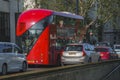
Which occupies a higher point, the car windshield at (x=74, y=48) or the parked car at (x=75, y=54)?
the car windshield at (x=74, y=48)

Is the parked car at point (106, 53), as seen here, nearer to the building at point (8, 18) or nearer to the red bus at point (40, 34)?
the red bus at point (40, 34)

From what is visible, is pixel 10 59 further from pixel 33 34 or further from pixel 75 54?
pixel 75 54

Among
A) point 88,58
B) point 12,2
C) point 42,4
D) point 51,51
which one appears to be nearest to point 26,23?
point 51,51

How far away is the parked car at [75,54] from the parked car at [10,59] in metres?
4.56

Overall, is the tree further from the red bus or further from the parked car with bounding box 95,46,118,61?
the red bus

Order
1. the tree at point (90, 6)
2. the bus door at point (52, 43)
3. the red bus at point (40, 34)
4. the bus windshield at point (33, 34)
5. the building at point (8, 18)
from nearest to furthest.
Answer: the bus windshield at point (33, 34)
the red bus at point (40, 34)
the bus door at point (52, 43)
the building at point (8, 18)
the tree at point (90, 6)

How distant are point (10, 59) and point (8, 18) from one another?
29155 millimetres

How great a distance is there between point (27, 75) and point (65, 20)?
22533 millimetres

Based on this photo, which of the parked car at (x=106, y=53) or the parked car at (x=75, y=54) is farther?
the parked car at (x=106, y=53)

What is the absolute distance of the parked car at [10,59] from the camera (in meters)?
21.8

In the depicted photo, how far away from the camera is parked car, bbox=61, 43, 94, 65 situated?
1131 inches

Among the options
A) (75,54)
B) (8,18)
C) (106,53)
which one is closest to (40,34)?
(75,54)

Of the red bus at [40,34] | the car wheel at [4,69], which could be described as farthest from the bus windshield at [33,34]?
the car wheel at [4,69]

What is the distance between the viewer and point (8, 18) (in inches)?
2025
